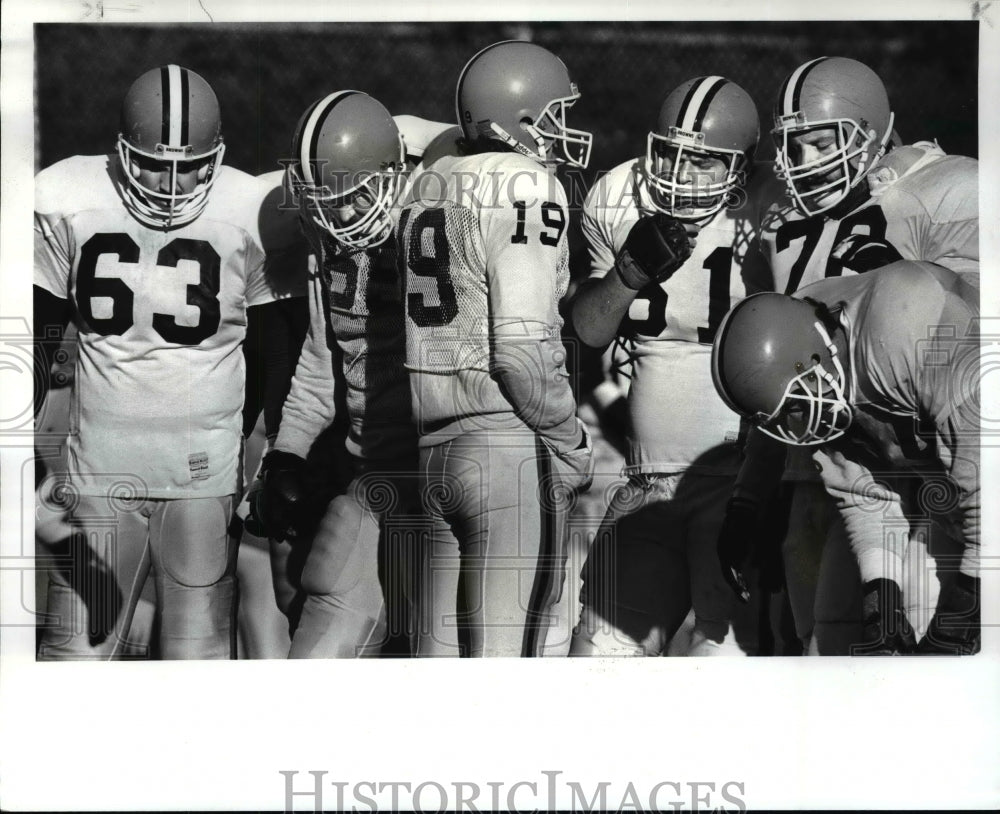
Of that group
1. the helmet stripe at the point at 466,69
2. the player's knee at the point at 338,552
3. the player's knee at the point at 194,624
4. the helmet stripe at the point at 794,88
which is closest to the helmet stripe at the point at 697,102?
the helmet stripe at the point at 794,88

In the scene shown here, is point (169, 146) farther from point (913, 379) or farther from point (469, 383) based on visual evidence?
point (913, 379)

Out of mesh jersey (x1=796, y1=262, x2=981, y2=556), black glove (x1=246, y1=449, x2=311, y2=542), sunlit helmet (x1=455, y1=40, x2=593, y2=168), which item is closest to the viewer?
mesh jersey (x1=796, y1=262, x2=981, y2=556)

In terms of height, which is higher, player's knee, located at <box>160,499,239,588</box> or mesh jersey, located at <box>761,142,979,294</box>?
mesh jersey, located at <box>761,142,979,294</box>

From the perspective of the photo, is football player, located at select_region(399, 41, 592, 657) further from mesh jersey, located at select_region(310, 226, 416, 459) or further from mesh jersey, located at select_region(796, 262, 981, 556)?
mesh jersey, located at select_region(796, 262, 981, 556)

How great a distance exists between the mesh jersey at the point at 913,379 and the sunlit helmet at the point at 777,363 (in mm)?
98

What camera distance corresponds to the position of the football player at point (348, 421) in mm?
3758

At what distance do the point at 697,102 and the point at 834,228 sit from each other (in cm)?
52

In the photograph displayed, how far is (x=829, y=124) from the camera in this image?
380cm

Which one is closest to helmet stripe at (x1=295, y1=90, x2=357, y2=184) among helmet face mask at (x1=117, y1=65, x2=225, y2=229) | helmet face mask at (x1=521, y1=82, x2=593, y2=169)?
helmet face mask at (x1=117, y1=65, x2=225, y2=229)

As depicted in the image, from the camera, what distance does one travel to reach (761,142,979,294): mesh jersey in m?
3.82

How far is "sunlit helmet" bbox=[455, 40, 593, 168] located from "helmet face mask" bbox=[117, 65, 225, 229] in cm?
71

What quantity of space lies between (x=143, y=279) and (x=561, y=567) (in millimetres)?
1403

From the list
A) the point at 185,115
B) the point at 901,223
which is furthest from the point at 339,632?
the point at 901,223

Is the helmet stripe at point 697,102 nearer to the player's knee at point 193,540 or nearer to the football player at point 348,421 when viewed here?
the football player at point 348,421
